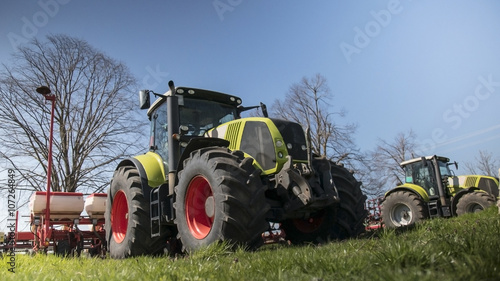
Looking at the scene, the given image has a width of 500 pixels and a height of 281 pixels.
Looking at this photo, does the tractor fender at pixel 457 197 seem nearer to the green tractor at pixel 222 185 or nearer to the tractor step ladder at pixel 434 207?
the tractor step ladder at pixel 434 207

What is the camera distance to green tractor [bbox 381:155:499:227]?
1255 cm

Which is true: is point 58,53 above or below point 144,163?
above

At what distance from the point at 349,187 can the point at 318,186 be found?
2.81 feet

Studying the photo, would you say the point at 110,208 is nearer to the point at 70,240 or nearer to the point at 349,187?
the point at 70,240

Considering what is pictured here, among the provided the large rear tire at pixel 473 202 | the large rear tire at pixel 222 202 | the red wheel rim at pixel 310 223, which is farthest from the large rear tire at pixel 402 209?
the large rear tire at pixel 222 202

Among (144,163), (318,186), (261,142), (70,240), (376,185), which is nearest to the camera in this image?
(318,186)

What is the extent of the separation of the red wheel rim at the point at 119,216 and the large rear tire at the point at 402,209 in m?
9.31

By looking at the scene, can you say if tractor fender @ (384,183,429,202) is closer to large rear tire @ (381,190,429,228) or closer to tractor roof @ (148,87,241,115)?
large rear tire @ (381,190,429,228)

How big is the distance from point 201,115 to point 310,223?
266 cm

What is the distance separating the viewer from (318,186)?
5.13 meters

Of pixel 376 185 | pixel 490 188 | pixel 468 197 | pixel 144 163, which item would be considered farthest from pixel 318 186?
pixel 376 185

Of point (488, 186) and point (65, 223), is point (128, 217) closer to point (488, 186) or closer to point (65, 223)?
point (65, 223)

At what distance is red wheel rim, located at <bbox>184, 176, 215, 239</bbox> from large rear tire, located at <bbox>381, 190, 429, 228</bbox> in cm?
959

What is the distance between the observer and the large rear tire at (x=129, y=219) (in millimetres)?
6219
